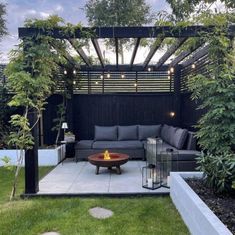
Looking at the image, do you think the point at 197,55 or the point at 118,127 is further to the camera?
the point at 118,127

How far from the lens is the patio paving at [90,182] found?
16.9 feet

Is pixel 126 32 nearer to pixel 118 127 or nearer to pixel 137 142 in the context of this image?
pixel 137 142

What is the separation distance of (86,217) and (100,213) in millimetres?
254

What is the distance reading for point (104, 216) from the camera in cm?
411

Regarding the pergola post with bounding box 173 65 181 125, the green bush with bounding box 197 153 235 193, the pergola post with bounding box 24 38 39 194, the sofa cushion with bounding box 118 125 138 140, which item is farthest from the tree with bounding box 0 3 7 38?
the green bush with bounding box 197 153 235 193

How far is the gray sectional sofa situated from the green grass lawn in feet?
6.14

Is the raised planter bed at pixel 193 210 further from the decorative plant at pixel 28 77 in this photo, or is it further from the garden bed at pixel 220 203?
the decorative plant at pixel 28 77

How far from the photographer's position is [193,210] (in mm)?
3258

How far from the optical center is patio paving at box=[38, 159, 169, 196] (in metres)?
5.14

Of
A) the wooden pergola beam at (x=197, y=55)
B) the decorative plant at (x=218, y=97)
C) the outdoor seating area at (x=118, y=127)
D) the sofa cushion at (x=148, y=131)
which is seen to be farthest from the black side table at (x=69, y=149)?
the decorative plant at (x=218, y=97)

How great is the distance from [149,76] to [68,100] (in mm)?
2922

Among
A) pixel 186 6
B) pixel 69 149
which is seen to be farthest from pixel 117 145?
pixel 186 6

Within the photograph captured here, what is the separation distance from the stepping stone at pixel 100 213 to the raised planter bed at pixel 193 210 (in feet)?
3.49

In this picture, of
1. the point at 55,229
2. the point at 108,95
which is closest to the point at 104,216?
the point at 55,229
